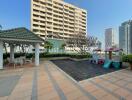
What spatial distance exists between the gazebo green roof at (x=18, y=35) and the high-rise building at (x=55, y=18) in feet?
146

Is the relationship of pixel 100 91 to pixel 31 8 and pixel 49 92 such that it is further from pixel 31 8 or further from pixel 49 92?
pixel 31 8

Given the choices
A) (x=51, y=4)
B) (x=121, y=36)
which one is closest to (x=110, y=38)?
(x=121, y=36)

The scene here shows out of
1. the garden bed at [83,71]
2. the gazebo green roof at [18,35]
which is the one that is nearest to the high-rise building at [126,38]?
the garden bed at [83,71]

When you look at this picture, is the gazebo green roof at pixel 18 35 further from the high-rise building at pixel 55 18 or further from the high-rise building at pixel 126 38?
the high-rise building at pixel 55 18

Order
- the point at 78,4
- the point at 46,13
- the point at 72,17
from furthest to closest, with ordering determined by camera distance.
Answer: the point at 78,4
the point at 72,17
the point at 46,13

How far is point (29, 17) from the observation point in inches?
2344

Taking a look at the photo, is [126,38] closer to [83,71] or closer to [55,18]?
[83,71]

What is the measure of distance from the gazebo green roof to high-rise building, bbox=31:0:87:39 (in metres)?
44.5

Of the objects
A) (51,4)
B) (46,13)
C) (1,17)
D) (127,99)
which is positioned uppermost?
(51,4)

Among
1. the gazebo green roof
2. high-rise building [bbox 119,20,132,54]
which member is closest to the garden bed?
the gazebo green roof

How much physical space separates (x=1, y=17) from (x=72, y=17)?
175ft

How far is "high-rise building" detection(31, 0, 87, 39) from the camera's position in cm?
6159

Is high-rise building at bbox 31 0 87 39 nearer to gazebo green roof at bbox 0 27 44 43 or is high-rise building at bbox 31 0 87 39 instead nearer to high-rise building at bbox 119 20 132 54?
high-rise building at bbox 119 20 132 54

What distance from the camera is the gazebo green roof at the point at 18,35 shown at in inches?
464
